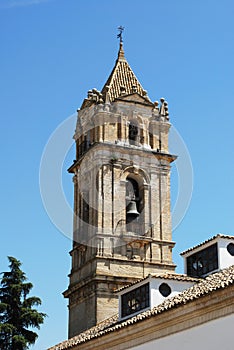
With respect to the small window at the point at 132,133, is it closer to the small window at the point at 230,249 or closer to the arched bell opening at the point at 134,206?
the arched bell opening at the point at 134,206

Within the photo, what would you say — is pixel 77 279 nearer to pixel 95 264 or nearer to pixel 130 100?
pixel 95 264

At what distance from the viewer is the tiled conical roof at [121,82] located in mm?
41000

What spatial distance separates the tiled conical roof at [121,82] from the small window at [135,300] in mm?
17679

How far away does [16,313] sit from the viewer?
1411 inches

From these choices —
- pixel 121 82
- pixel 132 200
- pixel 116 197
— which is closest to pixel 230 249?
pixel 116 197

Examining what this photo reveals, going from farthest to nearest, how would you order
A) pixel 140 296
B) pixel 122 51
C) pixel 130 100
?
pixel 122 51 < pixel 130 100 < pixel 140 296

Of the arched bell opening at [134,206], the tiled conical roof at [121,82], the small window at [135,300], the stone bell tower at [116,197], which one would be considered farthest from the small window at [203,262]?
the tiled conical roof at [121,82]

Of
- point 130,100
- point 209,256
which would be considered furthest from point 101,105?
point 209,256

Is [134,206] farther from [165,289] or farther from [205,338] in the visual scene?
[205,338]

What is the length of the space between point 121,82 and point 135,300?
20.7 m

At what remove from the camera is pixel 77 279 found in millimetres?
37938

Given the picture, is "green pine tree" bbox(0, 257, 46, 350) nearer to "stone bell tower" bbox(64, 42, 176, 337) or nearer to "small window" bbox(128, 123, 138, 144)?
"stone bell tower" bbox(64, 42, 176, 337)

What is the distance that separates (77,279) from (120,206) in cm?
451

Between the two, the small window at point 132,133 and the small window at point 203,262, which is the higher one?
the small window at point 132,133
